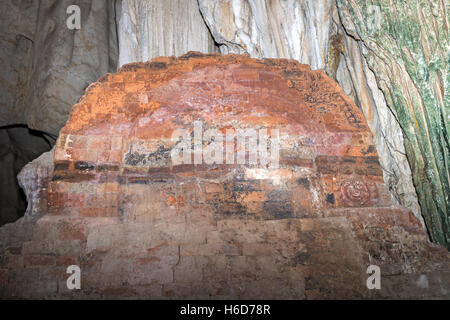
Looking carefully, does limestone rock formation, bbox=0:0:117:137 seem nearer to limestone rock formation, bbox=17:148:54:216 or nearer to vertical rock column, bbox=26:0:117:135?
vertical rock column, bbox=26:0:117:135

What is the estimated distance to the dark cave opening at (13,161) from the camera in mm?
7426

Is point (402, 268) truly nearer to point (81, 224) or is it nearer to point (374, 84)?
point (374, 84)

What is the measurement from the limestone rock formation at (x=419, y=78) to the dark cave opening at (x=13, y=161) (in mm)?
6424

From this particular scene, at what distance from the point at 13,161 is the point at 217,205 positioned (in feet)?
20.6

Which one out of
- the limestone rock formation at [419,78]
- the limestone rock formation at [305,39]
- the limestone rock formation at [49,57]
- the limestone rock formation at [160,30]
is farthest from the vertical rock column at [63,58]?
the limestone rock formation at [419,78]

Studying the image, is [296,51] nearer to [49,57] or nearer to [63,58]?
[63,58]

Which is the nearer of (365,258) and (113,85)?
(365,258)

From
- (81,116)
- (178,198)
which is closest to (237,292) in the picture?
(178,198)

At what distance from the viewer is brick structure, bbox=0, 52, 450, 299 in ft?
9.87

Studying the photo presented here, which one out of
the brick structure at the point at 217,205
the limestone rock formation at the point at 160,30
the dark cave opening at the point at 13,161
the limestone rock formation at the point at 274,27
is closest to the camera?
the brick structure at the point at 217,205

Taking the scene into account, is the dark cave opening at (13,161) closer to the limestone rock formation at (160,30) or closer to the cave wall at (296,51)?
the cave wall at (296,51)

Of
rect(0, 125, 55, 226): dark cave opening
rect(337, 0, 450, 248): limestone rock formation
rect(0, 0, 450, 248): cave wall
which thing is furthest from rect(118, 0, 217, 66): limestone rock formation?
rect(0, 125, 55, 226): dark cave opening
